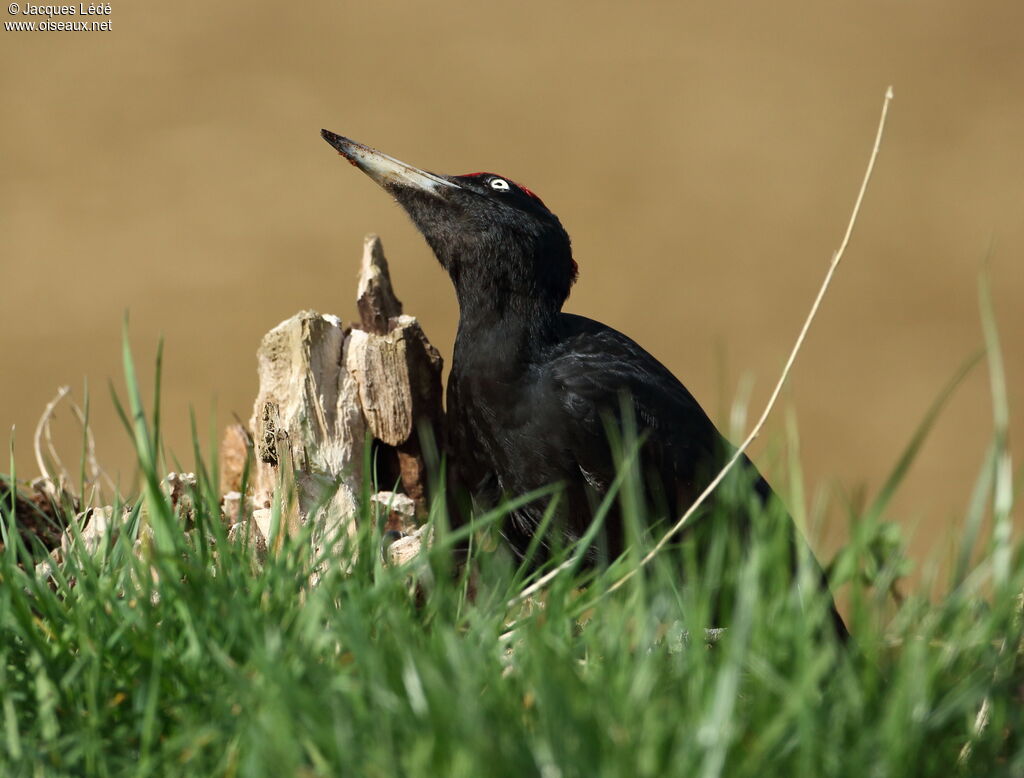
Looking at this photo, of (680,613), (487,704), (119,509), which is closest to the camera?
(487,704)

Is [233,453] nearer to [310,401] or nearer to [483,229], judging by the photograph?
[310,401]

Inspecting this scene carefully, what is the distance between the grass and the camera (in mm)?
1305

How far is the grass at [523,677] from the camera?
130cm

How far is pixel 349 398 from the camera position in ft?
10.9

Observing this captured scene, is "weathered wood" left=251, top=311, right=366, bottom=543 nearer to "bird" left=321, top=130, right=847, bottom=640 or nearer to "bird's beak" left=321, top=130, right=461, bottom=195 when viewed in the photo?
"bird" left=321, top=130, right=847, bottom=640

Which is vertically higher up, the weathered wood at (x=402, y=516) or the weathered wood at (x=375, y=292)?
the weathered wood at (x=375, y=292)

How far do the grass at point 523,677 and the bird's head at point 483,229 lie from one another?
1.51 metres

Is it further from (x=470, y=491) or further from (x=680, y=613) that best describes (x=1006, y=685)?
(x=470, y=491)

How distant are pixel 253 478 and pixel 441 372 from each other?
73cm

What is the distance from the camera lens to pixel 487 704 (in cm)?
140

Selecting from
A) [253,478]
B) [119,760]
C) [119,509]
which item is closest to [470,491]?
[253,478]

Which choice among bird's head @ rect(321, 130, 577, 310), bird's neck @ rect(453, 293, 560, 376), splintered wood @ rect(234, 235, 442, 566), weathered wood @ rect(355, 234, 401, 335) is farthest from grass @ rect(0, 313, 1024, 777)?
weathered wood @ rect(355, 234, 401, 335)

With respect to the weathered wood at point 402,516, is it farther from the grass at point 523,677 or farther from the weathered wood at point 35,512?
the grass at point 523,677

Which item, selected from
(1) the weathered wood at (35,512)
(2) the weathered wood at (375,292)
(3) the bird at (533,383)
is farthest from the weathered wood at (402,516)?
(1) the weathered wood at (35,512)
